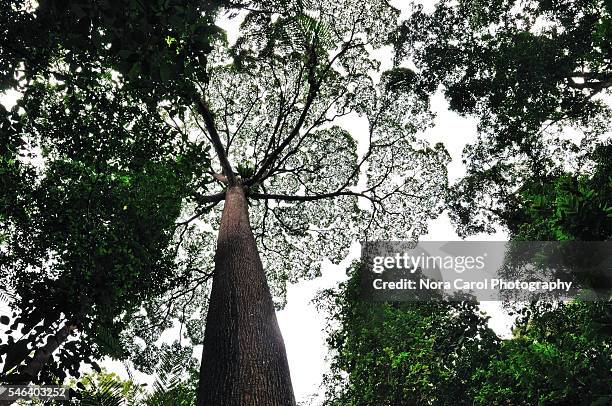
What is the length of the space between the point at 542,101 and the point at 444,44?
118 inches

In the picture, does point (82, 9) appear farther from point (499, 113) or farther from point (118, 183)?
point (499, 113)

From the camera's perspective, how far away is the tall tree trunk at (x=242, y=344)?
2.33 meters

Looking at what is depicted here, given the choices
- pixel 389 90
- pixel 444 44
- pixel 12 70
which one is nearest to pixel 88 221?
pixel 12 70

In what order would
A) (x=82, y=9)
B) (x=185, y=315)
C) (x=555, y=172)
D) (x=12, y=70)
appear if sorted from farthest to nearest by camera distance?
(x=185, y=315) → (x=555, y=172) → (x=12, y=70) → (x=82, y=9)

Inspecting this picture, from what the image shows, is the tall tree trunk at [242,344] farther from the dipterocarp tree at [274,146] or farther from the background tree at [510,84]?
the background tree at [510,84]

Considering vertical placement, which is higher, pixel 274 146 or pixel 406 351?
pixel 274 146

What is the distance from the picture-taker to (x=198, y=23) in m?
2.49

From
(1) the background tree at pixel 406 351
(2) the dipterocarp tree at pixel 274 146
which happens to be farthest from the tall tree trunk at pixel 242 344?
(1) the background tree at pixel 406 351

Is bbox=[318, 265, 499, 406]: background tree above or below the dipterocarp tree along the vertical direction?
below

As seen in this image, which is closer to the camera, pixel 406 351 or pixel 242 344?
pixel 242 344

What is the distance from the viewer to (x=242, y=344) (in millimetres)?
2721

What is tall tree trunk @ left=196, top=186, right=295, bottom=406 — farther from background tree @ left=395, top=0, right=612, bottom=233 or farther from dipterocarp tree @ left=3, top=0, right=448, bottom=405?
background tree @ left=395, top=0, right=612, bottom=233

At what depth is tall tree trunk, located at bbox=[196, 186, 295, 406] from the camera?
7.63 feet

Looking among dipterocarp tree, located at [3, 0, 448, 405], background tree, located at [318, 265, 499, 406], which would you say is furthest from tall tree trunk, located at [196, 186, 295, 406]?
background tree, located at [318, 265, 499, 406]
